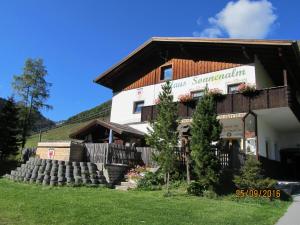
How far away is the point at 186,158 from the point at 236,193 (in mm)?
2829

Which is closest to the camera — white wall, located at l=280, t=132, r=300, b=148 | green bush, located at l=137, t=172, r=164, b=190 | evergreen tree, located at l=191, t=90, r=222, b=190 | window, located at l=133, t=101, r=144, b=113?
evergreen tree, located at l=191, t=90, r=222, b=190

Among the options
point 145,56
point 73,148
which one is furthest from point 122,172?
point 145,56

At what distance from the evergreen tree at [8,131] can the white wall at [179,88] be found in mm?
7566

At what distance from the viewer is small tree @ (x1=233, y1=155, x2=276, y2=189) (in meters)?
13.5

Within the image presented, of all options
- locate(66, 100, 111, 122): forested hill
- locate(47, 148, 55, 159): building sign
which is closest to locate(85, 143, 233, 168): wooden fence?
locate(47, 148, 55, 159): building sign

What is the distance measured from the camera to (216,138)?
1476 cm

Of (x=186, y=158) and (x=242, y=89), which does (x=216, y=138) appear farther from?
(x=242, y=89)

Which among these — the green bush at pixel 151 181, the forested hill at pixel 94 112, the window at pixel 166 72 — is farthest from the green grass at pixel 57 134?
the green bush at pixel 151 181

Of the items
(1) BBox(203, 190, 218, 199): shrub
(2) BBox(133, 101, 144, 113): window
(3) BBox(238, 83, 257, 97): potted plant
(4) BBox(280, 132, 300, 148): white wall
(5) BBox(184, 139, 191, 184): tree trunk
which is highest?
(2) BBox(133, 101, 144, 113): window

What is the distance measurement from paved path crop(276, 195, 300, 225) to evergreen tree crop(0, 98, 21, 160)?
62.3 ft

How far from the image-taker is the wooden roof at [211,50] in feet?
64.4

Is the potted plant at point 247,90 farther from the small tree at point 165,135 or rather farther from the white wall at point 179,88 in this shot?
the small tree at point 165,135

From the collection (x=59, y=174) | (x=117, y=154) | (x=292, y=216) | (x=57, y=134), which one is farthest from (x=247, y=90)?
(x=57, y=134)

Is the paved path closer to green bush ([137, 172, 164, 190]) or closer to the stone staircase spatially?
green bush ([137, 172, 164, 190])
